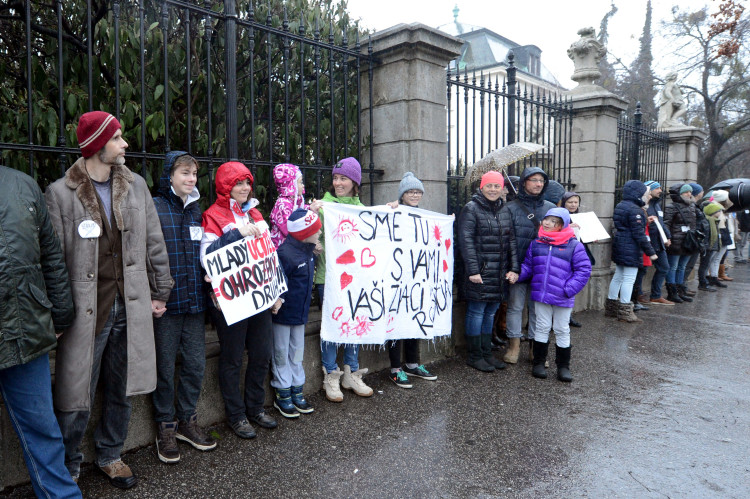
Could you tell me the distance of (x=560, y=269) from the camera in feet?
15.8

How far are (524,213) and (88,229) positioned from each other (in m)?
4.01

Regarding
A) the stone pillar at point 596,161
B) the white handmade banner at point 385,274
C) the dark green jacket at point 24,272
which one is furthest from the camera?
the stone pillar at point 596,161

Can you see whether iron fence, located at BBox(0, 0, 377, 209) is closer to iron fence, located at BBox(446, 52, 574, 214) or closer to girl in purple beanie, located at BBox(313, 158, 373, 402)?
girl in purple beanie, located at BBox(313, 158, 373, 402)

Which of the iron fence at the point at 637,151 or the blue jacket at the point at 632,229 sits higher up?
the iron fence at the point at 637,151

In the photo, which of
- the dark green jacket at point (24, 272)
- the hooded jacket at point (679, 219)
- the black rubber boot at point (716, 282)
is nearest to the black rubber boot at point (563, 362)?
the dark green jacket at point (24, 272)

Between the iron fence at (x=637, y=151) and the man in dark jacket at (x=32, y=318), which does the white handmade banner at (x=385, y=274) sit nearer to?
the man in dark jacket at (x=32, y=318)

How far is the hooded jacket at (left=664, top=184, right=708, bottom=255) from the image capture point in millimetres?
Result: 8977

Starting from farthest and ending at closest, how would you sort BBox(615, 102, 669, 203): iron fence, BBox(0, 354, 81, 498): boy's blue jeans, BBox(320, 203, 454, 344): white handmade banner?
1. BBox(615, 102, 669, 203): iron fence
2. BBox(320, 203, 454, 344): white handmade banner
3. BBox(0, 354, 81, 498): boy's blue jeans

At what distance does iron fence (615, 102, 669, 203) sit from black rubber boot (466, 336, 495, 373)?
5817 mm

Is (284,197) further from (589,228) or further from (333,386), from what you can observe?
(589,228)

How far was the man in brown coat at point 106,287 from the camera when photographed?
2660mm

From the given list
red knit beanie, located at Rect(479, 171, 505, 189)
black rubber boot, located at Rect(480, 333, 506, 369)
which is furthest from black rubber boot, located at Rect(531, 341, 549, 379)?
red knit beanie, located at Rect(479, 171, 505, 189)

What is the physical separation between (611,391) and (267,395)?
2978mm

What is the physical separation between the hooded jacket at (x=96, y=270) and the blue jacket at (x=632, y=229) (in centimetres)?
647
